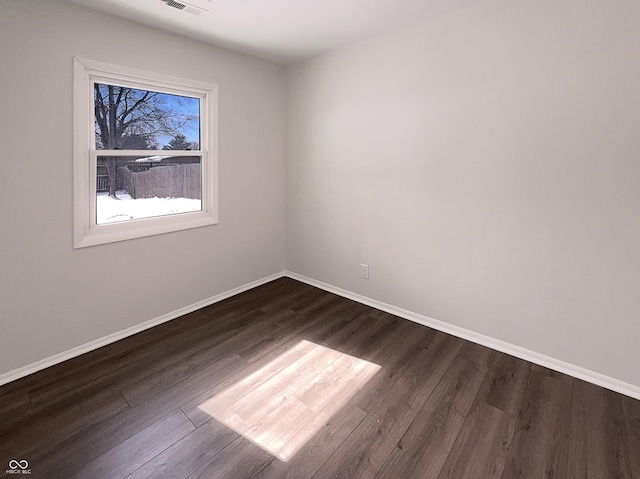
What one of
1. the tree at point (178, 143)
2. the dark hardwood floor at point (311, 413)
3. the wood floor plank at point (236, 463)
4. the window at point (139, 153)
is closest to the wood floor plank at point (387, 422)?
the dark hardwood floor at point (311, 413)

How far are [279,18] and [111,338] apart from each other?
2827mm

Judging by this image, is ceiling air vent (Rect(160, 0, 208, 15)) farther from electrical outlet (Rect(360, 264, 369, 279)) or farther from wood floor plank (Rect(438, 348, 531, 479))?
wood floor plank (Rect(438, 348, 531, 479))

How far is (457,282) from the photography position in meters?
2.69

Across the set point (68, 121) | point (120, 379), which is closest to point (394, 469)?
point (120, 379)

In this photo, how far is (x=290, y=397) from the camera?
200 centimetres

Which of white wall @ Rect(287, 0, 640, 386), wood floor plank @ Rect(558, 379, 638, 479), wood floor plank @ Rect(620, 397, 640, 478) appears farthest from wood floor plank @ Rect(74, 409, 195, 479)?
wood floor plank @ Rect(620, 397, 640, 478)

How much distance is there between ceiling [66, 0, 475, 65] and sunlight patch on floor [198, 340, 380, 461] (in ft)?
8.26

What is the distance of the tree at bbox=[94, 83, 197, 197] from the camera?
8.28ft

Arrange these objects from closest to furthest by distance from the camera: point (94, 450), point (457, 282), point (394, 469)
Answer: point (394, 469)
point (94, 450)
point (457, 282)

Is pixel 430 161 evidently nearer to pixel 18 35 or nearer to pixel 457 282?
pixel 457 282

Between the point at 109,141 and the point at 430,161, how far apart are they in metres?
2.58

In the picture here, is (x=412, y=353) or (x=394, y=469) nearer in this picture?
(x=394, y=469)

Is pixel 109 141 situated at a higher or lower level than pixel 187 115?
lower
